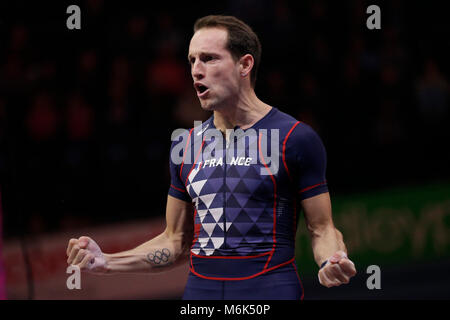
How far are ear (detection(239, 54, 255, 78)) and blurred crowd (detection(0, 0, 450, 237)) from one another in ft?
9.68

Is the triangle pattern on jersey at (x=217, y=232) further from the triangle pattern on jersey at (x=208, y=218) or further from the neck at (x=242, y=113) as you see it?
the neck at (x=242, y=113)

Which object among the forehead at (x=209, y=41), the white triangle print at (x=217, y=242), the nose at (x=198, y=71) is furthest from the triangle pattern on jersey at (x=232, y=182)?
the forehead at (x=209, y=41)

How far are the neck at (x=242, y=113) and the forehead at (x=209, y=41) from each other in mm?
256

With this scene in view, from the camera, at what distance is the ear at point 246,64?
11.0 feet

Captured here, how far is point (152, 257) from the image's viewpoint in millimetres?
3385

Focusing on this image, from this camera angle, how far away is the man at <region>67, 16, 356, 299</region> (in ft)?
10.1

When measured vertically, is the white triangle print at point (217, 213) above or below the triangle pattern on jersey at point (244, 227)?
above

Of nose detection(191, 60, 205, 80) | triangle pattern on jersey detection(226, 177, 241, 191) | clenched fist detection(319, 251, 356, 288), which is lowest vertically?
clenched fist detection(319, 251, 356, 288)

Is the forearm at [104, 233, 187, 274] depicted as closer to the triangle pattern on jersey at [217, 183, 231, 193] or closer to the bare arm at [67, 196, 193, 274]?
the bare arm at [67, 196, 193, 274]

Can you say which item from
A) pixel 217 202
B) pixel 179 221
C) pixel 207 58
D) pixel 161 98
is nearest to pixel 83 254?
pixel 179 221

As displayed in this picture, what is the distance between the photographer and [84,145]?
6465 mm

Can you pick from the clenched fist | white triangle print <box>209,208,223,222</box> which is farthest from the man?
the clenched fist
